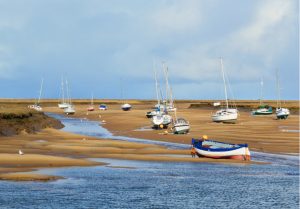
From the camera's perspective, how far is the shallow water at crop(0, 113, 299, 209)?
28641 mm

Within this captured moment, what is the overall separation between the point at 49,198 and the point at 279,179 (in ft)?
51.4

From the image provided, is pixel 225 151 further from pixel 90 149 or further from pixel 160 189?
pixel 160 189

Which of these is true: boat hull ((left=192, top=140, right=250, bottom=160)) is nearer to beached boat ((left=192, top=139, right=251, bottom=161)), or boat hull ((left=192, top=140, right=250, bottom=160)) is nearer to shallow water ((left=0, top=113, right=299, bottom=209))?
beached boat ((left=192, top=139, right=251, bottom=161))

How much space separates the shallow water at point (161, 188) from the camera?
2864 centimetres

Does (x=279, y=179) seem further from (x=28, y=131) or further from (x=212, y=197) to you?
(x=28, y=131)

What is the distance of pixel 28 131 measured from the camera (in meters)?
73.3

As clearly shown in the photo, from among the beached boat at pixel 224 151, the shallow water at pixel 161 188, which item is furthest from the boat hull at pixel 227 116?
the shallow water at pixel 161 188

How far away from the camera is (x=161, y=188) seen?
33.1 meters

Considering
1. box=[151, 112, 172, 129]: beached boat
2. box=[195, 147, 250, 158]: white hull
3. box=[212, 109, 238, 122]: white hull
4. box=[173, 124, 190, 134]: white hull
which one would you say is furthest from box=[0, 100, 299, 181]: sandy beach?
box=[212, 109, 238, 122]: white hull

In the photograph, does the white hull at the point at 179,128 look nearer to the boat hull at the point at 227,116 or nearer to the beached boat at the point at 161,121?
the beached boat at the point at 161,121

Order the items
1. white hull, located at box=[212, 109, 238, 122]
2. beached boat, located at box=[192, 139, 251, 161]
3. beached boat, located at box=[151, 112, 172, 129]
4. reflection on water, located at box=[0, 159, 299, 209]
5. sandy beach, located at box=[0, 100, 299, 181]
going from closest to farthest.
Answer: reflection on water, located at box=[0, 159, 299, 209]
sandy beach, located at box=[0, 100, 299, 181]
beached boat, located at box=[192, 139, 251, 161]
beached boat, located at box=[151, 112, 172, 129]
white hull, located at box=[212, 109, 238, 122]

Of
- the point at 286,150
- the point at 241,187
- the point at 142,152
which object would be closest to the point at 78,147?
the point at 142,152

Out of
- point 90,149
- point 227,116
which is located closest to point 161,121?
point 227,116

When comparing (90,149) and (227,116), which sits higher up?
(227,116)
